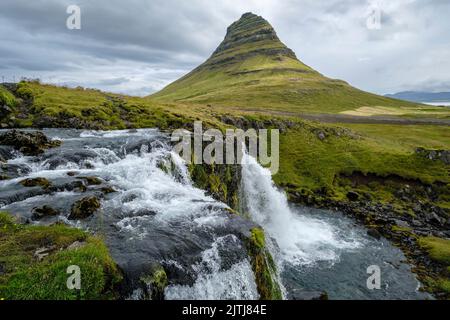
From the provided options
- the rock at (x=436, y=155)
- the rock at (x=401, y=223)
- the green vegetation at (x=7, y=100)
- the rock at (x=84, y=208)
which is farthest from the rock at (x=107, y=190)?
the rock at (x=436, y=155)

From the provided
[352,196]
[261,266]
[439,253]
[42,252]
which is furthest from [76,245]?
[352,196]

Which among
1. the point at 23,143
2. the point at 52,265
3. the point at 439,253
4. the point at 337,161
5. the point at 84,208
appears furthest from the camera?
the point at 337,161

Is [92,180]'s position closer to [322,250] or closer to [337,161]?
[322,250]

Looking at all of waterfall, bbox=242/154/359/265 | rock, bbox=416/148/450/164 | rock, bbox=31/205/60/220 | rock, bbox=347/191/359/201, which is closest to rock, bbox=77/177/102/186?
rock, bbox=31/205/60/220

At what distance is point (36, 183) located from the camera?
23.9m

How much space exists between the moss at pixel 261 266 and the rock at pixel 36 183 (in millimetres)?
15379

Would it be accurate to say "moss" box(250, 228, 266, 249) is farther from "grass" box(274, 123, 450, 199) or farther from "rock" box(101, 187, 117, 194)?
"grass" box(274, 123, 450, 199)

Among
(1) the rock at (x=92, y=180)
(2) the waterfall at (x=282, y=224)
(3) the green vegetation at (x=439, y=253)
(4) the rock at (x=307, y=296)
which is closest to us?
(4) the rock at (x=307, y=296)

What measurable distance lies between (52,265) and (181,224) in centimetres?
776

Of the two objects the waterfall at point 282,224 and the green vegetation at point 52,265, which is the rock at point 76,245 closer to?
the green vegetation at point 52,265

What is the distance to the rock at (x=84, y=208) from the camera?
64.8 ft

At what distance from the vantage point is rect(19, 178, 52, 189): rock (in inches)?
932
